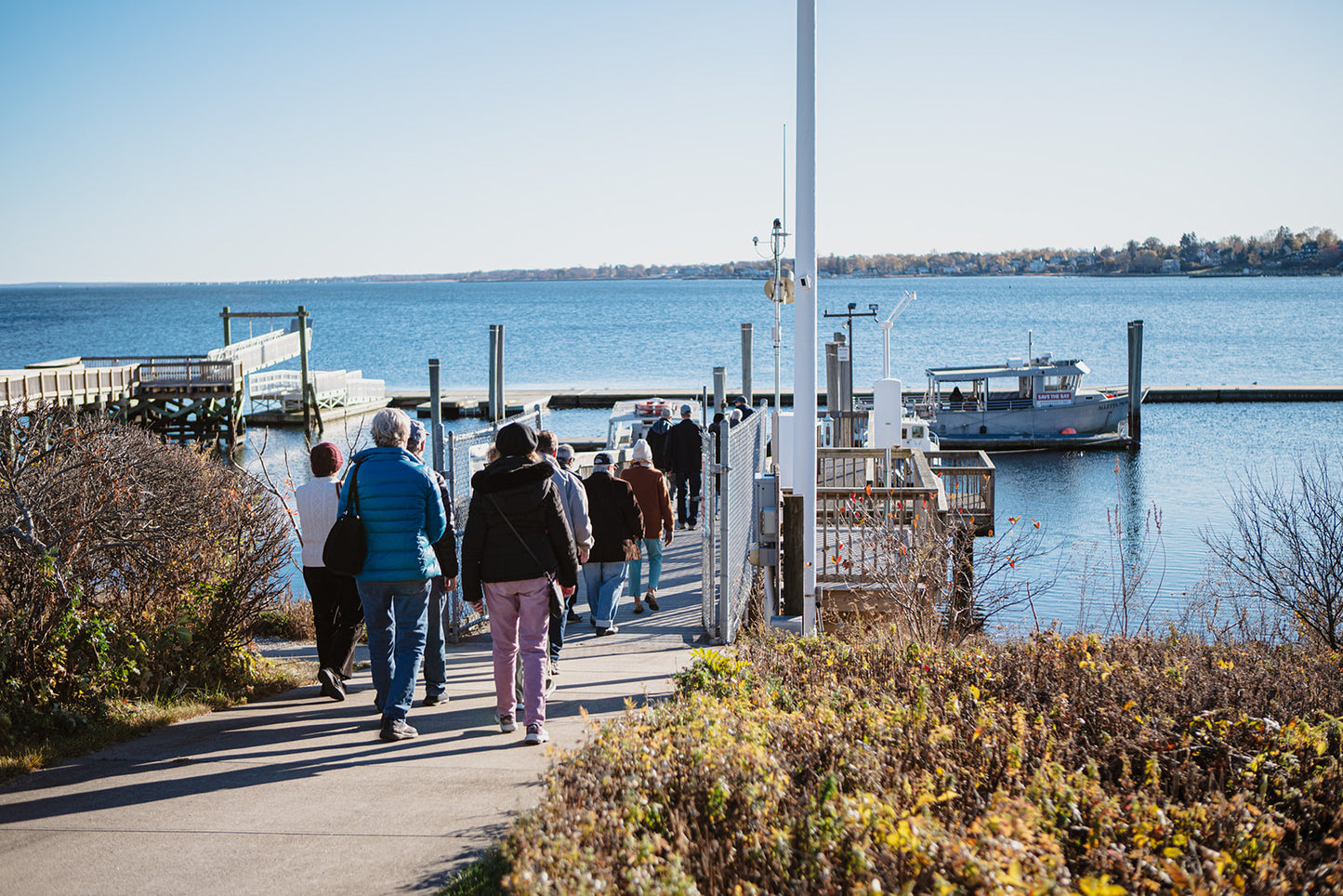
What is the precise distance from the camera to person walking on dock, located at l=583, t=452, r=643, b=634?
929cm

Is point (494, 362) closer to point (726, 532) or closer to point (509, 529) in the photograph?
point (726, 532)

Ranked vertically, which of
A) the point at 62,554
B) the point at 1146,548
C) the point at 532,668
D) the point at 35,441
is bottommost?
the point at 1146,548

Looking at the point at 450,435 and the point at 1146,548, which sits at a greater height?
the point at 450,435

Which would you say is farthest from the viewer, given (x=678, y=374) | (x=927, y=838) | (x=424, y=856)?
(x=678, y=374)

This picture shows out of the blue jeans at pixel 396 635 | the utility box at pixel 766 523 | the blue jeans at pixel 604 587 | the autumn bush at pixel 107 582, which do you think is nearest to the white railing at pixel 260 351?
the blue jeans at pixel 604 587

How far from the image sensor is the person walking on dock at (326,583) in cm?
668

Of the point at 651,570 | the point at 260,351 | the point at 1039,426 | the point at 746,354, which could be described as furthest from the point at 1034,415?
the point at 260,351

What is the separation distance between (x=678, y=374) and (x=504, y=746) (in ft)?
201

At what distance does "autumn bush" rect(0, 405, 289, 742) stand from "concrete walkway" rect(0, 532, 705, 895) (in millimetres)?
434

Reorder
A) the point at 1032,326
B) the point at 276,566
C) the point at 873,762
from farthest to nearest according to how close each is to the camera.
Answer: the point at 1032,326 → the point at 276,566 → the point at 873,762

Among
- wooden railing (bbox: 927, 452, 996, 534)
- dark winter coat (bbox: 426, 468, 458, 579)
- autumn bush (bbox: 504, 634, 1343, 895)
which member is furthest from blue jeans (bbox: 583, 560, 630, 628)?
wooden railing (bbox: 927, 452, 996, 534)

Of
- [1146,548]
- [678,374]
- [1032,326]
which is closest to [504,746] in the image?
[1146,548]

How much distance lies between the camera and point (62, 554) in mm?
5770

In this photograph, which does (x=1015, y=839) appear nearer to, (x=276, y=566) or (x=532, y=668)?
(x=532, y=668)
